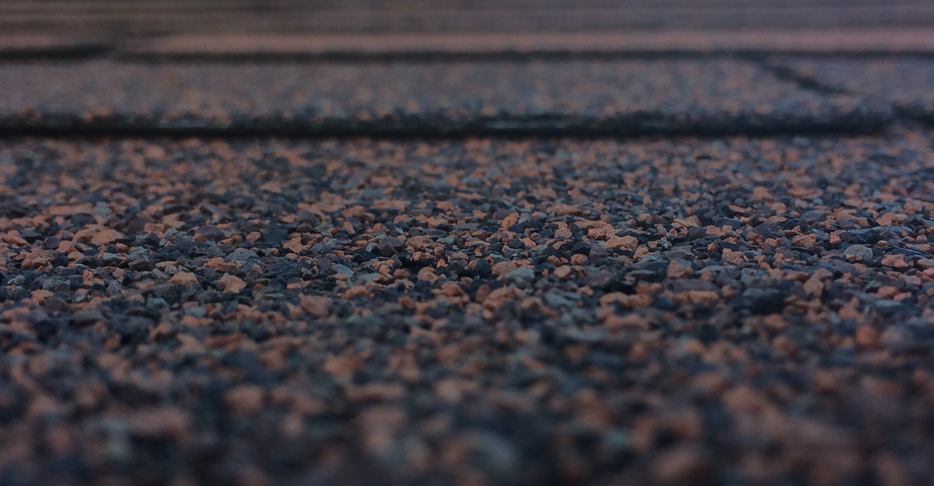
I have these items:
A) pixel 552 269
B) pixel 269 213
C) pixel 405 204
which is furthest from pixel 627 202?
pixel 269 213

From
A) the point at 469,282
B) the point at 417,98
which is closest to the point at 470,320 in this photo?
the point at 469,282

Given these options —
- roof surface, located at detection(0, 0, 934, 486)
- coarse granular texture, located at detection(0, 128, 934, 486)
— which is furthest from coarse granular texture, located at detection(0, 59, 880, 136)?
coarse granular texture, located at detection(0, 128, 934, 486)

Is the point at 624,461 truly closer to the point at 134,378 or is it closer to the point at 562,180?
the point at 134,378

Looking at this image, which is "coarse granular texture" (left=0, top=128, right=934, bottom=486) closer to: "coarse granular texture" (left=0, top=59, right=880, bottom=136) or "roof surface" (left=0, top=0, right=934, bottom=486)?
"roof surface" (left=0, top=0, right=934, bottom=486)

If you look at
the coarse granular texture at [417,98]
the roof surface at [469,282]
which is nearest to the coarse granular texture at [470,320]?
the roof surface at [469,282]

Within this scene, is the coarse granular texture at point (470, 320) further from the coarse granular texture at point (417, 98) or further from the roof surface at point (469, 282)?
the coarse granular texture at point (417, 98)

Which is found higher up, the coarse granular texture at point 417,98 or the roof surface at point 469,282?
the coarse granular texture at point 417,98
